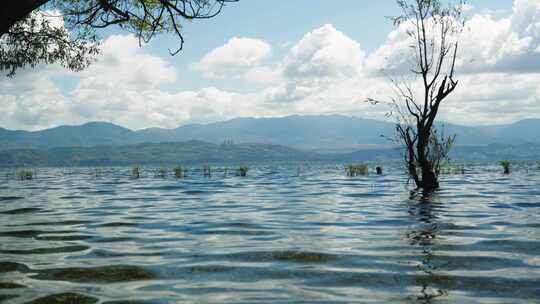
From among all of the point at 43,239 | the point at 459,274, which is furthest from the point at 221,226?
the point at 459,274

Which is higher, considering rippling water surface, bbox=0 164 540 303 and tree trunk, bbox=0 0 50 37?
tree trunk, bbox=0 0 50 37

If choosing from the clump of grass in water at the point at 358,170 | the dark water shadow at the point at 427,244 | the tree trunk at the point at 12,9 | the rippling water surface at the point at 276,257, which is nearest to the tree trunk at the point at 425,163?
the dark water shadow at the point at 427,244

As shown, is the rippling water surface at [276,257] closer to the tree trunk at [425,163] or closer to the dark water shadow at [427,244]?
the dark water shadow at [427,244]

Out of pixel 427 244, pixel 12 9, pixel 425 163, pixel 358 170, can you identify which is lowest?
pixel 427 244

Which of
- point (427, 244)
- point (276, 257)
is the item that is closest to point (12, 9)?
point (276, 257)

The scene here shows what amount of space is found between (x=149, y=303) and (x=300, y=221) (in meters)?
9.65

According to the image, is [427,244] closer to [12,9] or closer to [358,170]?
[12,9]

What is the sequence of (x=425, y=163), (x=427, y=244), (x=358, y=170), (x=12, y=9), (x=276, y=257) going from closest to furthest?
(x=12, y=9) < (x=276, y=257) < (x=427, y=244) < (x=425, y=163) < (x=358, y=170)

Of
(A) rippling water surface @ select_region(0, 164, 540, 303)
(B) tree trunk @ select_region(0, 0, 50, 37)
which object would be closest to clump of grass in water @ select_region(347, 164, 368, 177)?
(A) rippling water surface @ select_region(0, 164, 540, 303)

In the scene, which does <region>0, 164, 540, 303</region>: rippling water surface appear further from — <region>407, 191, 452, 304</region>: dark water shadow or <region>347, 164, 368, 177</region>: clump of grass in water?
<region>347, 164, 368, 177</region>: clump of grass in water

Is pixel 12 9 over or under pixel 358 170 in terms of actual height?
over

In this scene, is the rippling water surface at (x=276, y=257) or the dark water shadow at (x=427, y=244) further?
the rippling water surface at (x=276, y=257)

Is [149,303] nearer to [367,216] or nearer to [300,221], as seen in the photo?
[300,221]

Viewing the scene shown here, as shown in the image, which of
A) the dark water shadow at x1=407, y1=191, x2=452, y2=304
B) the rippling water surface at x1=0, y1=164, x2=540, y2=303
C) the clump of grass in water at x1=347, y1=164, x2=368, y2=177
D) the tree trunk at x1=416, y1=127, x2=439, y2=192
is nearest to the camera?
the dark water shadow at x1=407, y1=191, x2=452, y2=304
